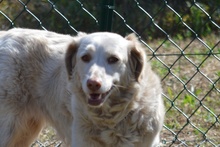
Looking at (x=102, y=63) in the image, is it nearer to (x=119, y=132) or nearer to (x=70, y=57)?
(x=70, y=57)

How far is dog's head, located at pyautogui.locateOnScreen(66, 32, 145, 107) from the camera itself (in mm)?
3991

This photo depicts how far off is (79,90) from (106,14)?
88 centimetres

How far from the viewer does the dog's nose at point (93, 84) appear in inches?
154

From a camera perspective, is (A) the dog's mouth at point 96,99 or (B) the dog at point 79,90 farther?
(B) the dog at point 79,90

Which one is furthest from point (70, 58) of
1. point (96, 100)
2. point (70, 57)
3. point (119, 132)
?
point (119, 132)

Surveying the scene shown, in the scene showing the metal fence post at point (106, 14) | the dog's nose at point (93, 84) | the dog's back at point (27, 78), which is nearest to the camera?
the dog's nose at point (93, 84)

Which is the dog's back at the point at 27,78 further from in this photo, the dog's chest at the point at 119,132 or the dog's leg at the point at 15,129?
the dog's chest at the point at 119,132

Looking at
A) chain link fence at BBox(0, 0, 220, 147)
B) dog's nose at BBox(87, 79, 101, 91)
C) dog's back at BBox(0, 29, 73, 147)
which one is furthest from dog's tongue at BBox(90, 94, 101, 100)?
chain link fence at BBox(0, 0, 220, 147)

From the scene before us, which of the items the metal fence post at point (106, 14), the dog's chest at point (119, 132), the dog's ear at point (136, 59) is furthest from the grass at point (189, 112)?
the dog's chest at point (119, 132)

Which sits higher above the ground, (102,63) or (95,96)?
(102,63)

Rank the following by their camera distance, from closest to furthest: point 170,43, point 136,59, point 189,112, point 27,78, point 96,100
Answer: point 96,100 → point 136,59 → point 27,78 → point 189,112 → point 170,43

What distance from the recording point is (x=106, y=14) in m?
4.94

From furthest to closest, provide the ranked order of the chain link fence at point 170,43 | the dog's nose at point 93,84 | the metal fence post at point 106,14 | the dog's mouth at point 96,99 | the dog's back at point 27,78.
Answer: the chain link fence at point 170,43 < the metal fence post at point 106,14 < the dog's back at point 27,78 < the dog's mouth at point 96,99 < the dog's nose at point 93,84

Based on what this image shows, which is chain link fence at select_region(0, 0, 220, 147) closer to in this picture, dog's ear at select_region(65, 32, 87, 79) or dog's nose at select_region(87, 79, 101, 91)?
dog's ear at select_region(65, 32, 87, 79)
